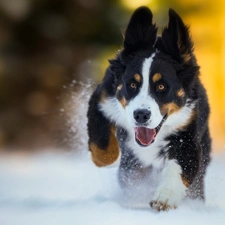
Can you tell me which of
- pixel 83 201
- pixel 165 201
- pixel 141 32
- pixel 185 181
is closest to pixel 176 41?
pixel 141 32

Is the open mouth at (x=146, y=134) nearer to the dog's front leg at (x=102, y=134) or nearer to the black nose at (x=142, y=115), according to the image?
the black nose at (x=142, y=115)

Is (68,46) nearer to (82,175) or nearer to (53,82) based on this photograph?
(53,82)

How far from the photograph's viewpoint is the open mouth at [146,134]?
4.73 meters

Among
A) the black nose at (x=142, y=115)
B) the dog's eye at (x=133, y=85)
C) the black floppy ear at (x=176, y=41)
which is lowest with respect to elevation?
the black nose at (x=142, y=115)

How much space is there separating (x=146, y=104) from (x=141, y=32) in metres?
0.70

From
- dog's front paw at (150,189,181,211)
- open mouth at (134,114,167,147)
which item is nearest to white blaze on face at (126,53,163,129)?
open mouth at (134,114,167,147)

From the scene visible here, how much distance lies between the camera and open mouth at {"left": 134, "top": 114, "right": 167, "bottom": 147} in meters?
4.73

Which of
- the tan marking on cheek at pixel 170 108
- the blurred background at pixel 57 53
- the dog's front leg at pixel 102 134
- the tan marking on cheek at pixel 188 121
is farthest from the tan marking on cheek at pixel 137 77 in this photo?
the blurred background at pixel 57 53

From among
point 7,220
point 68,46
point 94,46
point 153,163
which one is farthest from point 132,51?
point 68,46

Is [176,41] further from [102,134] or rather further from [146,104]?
[102,134]

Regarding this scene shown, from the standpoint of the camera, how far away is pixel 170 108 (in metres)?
4.73

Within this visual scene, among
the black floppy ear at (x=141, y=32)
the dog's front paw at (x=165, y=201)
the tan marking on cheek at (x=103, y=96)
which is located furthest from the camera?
the tan marking on cheek at (x=103, y=96)

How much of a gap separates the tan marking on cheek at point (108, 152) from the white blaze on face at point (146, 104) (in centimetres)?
50

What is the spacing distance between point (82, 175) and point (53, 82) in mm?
4307
